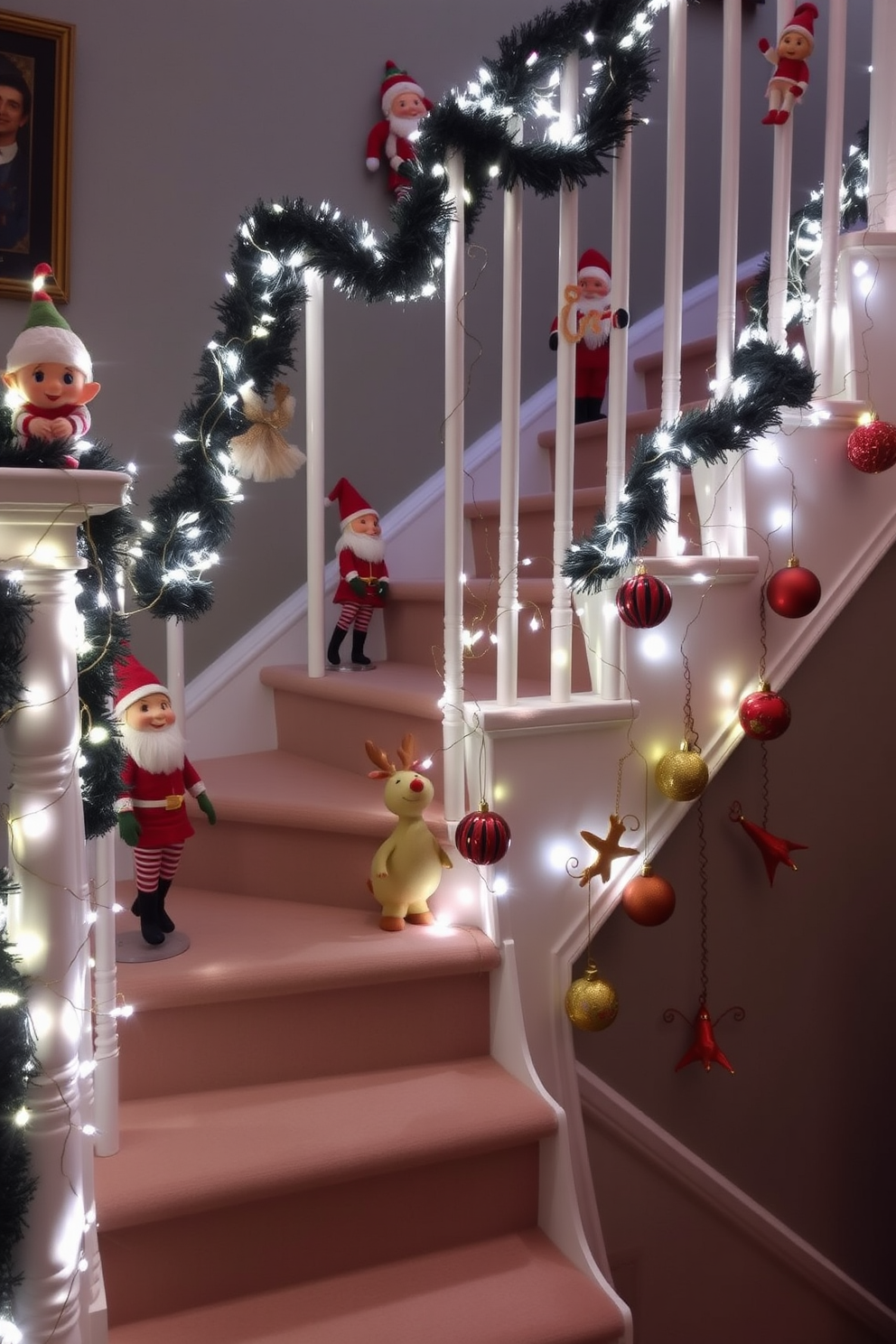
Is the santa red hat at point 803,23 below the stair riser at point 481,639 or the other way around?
the other way around

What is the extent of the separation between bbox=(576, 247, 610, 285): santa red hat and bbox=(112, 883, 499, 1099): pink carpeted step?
5.70 feet

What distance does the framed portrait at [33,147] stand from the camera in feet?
7.39

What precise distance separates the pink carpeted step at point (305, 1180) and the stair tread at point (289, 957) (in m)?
0.16

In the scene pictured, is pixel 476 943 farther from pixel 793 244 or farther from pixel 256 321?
pixel 793 244

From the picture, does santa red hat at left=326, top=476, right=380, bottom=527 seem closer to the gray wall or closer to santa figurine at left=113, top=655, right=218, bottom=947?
the gray wall

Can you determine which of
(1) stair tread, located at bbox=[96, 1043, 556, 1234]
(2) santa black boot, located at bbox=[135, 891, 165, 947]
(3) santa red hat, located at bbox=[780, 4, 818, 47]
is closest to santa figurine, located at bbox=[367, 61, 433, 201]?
(3) santa red hat, located at bbox=[780, 4, 818, 47]

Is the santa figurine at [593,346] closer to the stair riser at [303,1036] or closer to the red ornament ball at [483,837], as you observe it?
the red ornament ball at [483,837]

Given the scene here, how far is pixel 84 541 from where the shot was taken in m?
1.25

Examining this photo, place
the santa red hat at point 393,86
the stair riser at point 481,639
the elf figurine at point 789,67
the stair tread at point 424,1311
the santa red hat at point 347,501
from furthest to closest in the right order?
the santa red hat at point 393,86 < the santa red hat at point 347,501 < the stair riser at point 481,639 < the elf figurine at point 789,67 < the stair tread at point 424,1311

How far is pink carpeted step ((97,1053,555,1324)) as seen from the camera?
1.44m

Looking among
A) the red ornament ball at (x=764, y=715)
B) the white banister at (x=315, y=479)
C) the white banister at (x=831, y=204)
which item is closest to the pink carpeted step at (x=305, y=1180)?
the red ornament ball at (x=764, y=715)

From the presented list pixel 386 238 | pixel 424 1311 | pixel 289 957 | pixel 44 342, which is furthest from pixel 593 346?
pixel 424 1311

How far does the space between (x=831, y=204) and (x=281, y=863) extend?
5.26ft

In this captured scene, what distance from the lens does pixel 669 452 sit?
72.0 inches
